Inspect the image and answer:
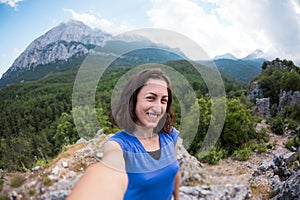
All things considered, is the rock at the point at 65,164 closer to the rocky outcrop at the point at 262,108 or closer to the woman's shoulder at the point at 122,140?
the woman's shoulder at the point at 122,140

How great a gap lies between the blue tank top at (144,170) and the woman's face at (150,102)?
0.09m

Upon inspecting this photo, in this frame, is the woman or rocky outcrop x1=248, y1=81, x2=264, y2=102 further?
rocky outcrop x1=248, y1=81, x2=264, y2=102

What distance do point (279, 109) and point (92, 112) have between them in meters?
26.6

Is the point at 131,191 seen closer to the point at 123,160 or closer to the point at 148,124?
the point at 123,160

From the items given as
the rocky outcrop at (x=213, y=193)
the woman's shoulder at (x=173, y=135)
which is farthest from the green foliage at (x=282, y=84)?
the woman's shoulder at (x=173, y=135)

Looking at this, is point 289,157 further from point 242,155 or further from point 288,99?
point 288,99

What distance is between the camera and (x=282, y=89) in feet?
89.3

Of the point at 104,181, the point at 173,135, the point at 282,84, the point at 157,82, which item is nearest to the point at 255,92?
the point at 282,84

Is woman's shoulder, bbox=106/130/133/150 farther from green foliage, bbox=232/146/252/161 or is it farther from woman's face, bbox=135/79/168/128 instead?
green foliage, bbox=232/146/252/161

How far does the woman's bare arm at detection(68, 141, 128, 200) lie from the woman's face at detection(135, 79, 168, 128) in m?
0.22

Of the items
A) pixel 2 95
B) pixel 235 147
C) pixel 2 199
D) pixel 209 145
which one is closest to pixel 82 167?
pixel 2 199

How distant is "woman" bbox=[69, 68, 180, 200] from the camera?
2.53 ft

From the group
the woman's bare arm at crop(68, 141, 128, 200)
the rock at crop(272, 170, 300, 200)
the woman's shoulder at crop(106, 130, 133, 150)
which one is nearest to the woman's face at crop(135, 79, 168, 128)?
the woman's shoulder at crop(106, 130, 133, 150)

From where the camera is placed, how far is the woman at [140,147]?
2.53ft
